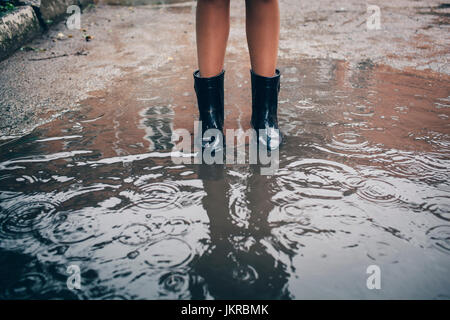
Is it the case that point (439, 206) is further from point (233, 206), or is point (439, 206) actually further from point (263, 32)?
point (263, 32)

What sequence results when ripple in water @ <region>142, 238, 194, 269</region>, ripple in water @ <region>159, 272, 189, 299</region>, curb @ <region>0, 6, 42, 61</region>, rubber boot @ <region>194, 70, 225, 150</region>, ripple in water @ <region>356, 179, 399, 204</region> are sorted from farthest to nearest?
1. curb @ <region>0, 6, 42, 61</region>
2. rubber boot @ <region>194, 70, 225, 150</region>
3. ripple in water @ <region>356, 179, 399, 204</region>
4. ripple in water @ <region>142, 238, 194, 269</region>
5. ripple in water @ <region>159, 272, 189, 299</region>

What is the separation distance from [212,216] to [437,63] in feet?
7.95

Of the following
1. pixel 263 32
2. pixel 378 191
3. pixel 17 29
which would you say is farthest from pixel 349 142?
pixel 17 29

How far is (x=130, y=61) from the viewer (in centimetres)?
302

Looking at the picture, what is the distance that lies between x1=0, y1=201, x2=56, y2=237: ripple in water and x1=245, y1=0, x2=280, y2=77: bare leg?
116cm

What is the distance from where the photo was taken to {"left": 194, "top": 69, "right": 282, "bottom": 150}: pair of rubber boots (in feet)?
5.78

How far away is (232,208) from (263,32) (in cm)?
89

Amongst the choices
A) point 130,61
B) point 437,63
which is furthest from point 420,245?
point 130,61

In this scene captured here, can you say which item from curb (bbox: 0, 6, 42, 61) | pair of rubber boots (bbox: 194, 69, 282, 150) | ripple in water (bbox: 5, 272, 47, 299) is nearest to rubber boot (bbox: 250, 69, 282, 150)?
pair of rubber boots (bbox: 194, 69, 282, 150)

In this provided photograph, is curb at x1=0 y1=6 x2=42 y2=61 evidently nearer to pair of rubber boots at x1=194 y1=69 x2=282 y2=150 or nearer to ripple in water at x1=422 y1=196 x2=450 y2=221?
pair of rubber boots at x1=194 y1=69 x2=282 y2=150

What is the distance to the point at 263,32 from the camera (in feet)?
5.60

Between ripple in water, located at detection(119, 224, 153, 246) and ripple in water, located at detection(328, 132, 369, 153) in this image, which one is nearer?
ripple in water, located at detection(119, 224, 153, 246)

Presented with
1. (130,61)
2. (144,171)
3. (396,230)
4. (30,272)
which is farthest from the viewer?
(130,61)
